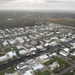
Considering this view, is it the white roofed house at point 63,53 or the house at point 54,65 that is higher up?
the white roofed house at point 63,53

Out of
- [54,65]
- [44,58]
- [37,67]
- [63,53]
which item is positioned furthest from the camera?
[63,53]

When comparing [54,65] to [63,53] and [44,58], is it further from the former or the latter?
[63,53]

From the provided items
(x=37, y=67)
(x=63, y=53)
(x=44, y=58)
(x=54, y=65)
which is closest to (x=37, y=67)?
(x=37, y=67)

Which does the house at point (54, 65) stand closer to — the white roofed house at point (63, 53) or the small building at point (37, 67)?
the small building at point (37, 67)

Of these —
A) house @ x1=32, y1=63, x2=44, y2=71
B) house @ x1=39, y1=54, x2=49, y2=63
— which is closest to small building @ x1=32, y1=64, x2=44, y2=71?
house @ x1=32, y1=63, x2=44, y2=71

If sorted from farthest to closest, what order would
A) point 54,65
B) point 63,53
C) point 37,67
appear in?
point 63,53
point 54,65
point 37,67

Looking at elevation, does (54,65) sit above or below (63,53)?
below

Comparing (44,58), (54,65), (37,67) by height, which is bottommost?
(54,65)

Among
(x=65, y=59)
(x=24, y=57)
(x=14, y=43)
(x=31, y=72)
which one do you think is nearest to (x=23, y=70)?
(x=31, y=72)

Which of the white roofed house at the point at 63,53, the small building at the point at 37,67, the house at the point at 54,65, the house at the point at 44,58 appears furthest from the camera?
the white roofed house at the point at 63,53

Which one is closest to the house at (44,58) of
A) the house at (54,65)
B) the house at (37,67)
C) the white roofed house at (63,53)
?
the house at (37,67)

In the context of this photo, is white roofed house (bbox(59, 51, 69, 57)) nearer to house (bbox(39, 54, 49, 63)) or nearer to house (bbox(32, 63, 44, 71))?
house (bbox(39, 54, 49, 63))
